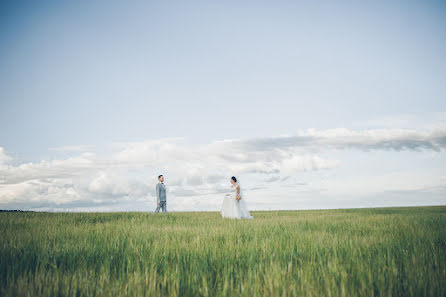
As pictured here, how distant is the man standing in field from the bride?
13.9 ft

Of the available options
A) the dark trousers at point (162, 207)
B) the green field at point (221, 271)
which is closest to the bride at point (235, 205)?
the dark trousers at point (162, 207)

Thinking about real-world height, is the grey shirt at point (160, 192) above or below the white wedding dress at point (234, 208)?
above

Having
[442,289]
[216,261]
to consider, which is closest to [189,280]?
[216,261]

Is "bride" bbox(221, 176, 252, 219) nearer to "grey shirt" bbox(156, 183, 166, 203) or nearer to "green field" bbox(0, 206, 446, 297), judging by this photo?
"grey shirt" bbox(156, 183, 166, 203)

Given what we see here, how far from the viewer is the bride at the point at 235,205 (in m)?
14.6

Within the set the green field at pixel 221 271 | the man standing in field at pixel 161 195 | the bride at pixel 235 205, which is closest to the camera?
the green field at pixel 221 271

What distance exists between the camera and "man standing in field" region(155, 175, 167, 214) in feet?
55.2

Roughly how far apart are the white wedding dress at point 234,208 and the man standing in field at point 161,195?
13.9ft

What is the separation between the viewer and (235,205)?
14672 millimetres

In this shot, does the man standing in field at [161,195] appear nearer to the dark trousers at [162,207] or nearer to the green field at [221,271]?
the dark trousers at [162,207]

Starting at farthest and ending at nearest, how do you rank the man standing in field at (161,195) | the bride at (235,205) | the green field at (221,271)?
the man standing in field at (161,195) < the bride at (235,205) < the green field at (221,271)

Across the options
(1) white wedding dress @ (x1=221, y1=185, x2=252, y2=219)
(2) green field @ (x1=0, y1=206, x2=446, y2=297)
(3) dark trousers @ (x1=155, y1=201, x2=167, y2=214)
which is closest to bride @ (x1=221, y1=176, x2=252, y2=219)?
(1) white wedding dress @ (x1=221, y1=185, x2=252, y2=219)

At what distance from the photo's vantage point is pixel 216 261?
13.9 feet

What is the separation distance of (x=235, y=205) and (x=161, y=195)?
5084 mm
